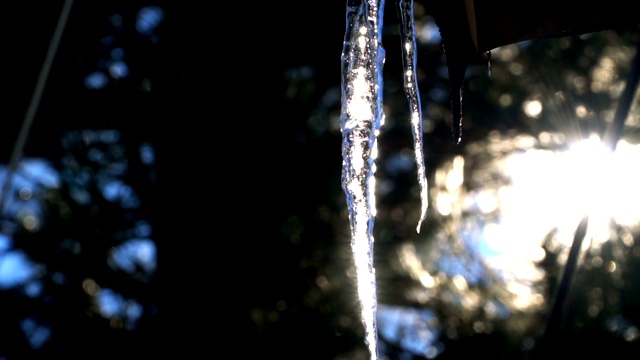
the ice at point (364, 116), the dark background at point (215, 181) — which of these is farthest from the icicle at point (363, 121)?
the dark background at point (215, 181)

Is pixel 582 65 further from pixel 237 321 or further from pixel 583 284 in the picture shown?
pixel 237 321

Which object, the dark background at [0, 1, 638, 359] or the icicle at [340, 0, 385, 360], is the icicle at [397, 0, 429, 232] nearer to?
the icicle at [340, 0, 385, 360]

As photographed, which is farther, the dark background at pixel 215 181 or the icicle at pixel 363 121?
the dark background at pixel 215 181

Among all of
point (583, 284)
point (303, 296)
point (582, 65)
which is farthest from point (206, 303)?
point (582, 65)

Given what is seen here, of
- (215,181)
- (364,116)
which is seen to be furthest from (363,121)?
(215,181)

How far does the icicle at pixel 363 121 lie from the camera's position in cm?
162

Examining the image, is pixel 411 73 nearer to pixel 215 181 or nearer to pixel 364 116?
pixel 364 116

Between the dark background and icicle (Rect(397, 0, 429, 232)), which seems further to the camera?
the dark background

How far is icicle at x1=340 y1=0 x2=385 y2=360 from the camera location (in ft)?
5.32

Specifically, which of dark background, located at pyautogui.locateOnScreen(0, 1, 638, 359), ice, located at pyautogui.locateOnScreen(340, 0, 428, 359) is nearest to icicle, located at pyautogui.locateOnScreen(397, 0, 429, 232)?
ice, located at pyautogui.locateOnScreen(340, 0, 428, 359)

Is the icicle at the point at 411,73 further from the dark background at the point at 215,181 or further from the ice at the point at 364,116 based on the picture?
the dark background at the point at 215,181

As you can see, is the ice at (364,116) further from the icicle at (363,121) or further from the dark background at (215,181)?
the dark background at (215,181)

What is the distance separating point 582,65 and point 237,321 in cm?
264

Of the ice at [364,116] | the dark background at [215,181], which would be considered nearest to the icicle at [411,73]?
the ice at [364,116]
